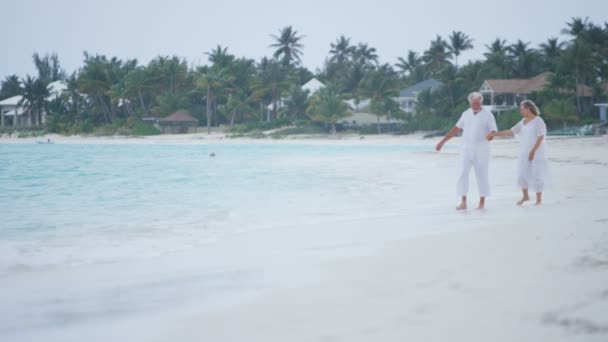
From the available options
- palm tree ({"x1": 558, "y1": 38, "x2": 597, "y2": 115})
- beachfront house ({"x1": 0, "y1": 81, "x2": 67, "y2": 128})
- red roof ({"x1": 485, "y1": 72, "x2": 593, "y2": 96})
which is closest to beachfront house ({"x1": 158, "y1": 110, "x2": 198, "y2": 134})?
beachfront house ({"x1": 0, "y1": 81, "x2": 67, "y2": 128})

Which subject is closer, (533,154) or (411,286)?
(411,286)

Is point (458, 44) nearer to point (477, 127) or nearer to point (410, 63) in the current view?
point (410, 63)

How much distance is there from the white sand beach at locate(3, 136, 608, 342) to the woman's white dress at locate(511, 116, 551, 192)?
1.26 meters

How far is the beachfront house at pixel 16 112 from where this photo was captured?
64438mm

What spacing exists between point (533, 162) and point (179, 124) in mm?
49200

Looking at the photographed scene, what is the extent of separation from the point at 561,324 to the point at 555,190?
6557 mm

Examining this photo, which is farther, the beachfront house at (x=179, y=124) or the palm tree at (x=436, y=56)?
the palm tree at (x=436, y=56)

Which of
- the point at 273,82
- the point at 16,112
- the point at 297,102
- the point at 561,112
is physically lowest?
the point at 561,112

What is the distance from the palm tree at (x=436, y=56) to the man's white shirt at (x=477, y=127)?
64556 mm

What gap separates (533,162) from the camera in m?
7.03

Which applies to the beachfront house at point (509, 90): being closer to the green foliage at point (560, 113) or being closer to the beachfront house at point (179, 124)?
the green foliage at point (560, 113)

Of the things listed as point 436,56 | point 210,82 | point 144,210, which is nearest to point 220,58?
point 210,82

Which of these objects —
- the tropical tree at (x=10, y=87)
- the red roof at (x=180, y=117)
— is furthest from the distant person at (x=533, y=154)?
the tropical tree at (x=10, y=87)

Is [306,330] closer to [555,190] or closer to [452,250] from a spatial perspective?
[452,250]
